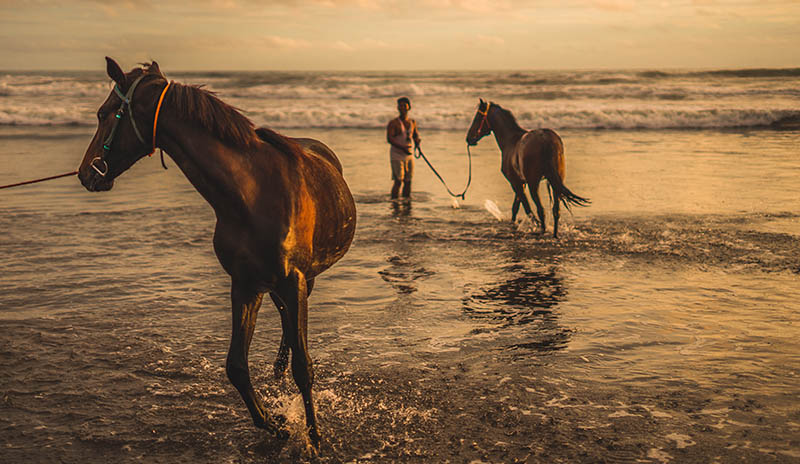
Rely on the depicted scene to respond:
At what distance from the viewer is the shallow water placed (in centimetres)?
389

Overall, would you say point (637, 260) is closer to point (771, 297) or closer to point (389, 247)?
point (771, 297)

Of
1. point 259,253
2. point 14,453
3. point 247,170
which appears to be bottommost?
point 14,453

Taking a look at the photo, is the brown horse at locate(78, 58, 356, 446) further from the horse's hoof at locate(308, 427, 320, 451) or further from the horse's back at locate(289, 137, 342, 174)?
the horse's back at locate(289, 137, 342, 174)

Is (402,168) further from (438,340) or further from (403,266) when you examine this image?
(438,340)

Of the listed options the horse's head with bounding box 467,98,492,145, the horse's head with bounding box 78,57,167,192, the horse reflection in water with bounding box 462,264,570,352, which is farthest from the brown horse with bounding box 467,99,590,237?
the horse's head with bounding box 78,57,167,192

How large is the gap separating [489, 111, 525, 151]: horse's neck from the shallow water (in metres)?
1.31

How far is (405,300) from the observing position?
666 centimetres

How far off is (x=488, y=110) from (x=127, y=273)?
623cm

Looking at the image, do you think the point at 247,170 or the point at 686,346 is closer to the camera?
the point at 247,170

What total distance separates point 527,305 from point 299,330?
336 centimetres

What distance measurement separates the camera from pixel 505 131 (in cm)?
1075

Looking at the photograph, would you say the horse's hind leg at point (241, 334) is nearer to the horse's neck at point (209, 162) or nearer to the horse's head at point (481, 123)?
the horse's neck at point (209, 162)

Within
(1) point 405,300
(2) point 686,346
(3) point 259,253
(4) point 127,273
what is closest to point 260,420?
(3) point 259,253

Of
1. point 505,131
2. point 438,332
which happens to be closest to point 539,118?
point 505,131
